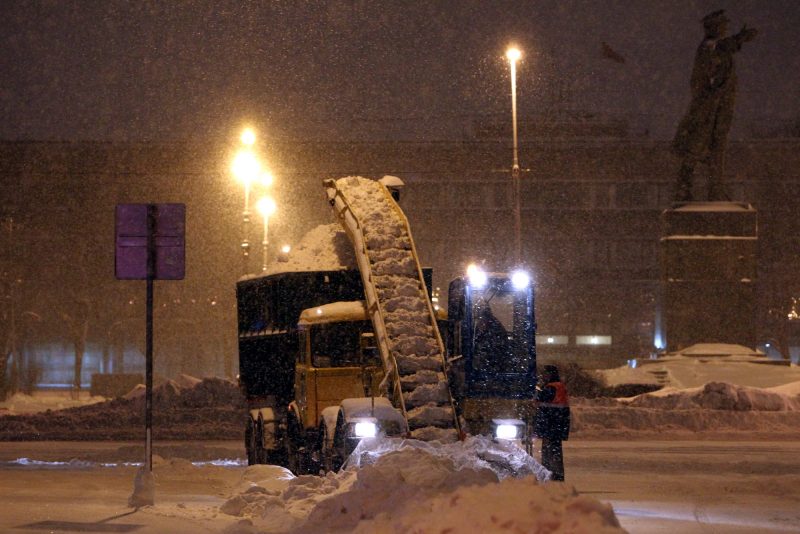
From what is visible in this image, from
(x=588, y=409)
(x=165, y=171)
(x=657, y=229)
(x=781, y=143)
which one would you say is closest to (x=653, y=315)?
(x=657, y=229)

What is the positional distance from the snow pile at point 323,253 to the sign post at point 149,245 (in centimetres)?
548

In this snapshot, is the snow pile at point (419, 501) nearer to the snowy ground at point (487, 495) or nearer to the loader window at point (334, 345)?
the snowy ground at point (487, 495)

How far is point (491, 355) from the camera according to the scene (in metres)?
17.4

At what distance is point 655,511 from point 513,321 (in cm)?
463

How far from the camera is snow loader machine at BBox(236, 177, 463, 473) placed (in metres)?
16.1

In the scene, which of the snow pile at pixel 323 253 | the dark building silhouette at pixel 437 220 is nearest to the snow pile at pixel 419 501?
the snow pile at pixel 323 253

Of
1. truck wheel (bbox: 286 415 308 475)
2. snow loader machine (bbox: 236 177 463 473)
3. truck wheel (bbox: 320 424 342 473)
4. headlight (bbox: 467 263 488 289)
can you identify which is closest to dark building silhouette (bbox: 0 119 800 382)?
snow loader machine (bbox: 236 177 463 473)

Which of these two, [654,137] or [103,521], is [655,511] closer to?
[103,521]

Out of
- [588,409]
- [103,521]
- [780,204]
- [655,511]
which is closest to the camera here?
[103,521]

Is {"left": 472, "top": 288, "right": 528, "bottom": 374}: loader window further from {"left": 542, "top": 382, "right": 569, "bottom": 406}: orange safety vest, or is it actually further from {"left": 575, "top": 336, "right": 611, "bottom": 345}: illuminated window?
{"left": 575, "top": 336, "right": 611, "bottom": 345}: illuminated window

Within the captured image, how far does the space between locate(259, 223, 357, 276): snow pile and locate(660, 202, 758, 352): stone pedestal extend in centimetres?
1791

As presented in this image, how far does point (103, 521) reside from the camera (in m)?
12.3

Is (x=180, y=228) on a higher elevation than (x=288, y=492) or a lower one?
higher

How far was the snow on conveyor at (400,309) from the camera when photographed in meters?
16.1
